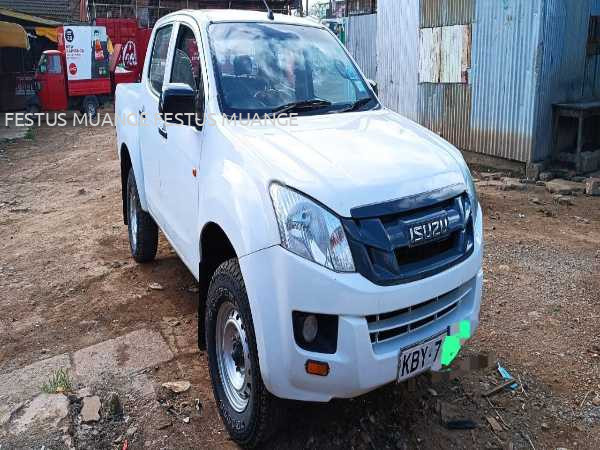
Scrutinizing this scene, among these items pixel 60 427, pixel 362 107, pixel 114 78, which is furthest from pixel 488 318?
pixel 114 78

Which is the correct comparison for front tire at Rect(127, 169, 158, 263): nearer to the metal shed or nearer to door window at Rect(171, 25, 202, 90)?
door window at Rect(171, 25, 202, 90)

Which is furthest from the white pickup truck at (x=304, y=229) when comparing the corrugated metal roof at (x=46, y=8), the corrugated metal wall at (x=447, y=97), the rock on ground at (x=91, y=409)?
the corrugated metal roof at (x=46, y=8)

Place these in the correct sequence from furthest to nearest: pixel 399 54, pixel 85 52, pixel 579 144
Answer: pixel 85 52 < pixel 399 54 < pixel 579 144

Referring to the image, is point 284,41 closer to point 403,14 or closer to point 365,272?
point 365,272

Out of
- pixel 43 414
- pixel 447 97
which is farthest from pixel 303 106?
pixel 447 97

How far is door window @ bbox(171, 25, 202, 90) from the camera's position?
3.61m

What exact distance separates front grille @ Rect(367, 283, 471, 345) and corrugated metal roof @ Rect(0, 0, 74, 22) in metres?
27.6

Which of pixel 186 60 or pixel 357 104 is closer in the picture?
pixel 357 104

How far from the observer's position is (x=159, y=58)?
14.8 feet

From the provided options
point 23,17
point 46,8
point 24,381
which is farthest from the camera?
point 46,8

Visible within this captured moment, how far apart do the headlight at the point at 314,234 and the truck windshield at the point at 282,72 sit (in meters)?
1.04

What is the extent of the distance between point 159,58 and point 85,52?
1534cm

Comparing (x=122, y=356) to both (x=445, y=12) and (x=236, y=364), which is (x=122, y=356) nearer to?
(x=236, y=364)

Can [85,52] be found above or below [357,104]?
above
